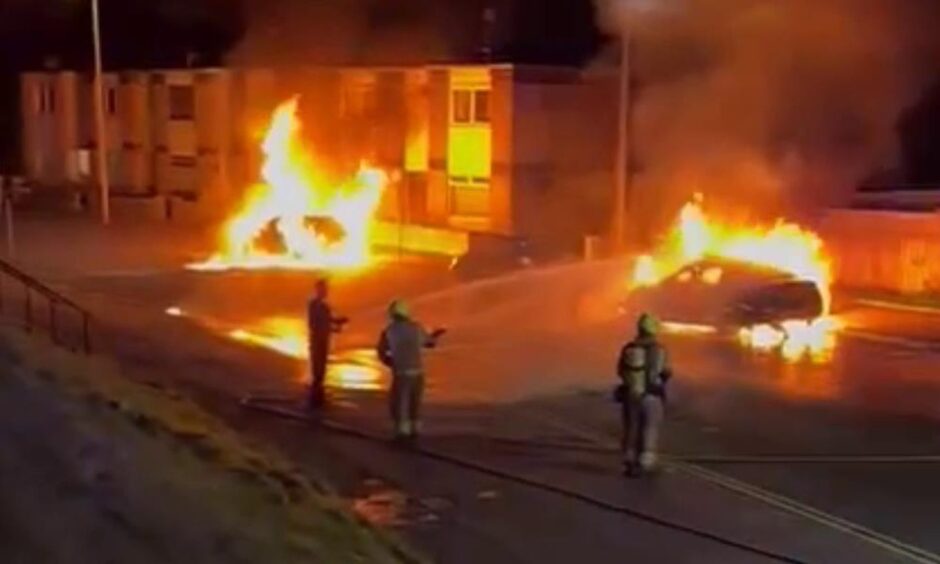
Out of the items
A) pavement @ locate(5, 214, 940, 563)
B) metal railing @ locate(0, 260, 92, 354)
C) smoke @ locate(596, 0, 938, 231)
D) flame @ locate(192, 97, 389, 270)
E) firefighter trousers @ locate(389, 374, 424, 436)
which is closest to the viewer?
pavement @ locate(5, 214, 940, 563)

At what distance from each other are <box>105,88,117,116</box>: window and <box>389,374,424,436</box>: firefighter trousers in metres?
45.0

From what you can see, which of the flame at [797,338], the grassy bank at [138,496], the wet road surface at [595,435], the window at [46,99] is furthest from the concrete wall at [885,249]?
the window at [46,99]

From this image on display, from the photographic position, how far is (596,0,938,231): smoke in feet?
113

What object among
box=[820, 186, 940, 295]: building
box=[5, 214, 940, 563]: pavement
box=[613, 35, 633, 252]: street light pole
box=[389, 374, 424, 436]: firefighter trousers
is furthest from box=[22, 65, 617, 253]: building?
box=[389, 374, 424, 436]: firefighter trousers

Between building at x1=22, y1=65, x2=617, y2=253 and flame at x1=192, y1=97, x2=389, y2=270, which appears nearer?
flame at x1=192, y1=97, x2=389, y2=270

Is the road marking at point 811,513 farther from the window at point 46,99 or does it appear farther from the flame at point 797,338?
the window at point 46,99

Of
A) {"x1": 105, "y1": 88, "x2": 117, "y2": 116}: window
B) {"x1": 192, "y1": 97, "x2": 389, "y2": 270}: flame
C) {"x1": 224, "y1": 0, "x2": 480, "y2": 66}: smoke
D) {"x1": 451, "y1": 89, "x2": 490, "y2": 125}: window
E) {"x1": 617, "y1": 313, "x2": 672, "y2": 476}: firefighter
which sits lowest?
{"x1": 192, "y1": 97, "x2": 389, "y2": 270}: flame

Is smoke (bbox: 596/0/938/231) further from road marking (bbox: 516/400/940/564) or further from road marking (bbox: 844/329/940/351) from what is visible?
road marking (bbox: 516/400/940/564)

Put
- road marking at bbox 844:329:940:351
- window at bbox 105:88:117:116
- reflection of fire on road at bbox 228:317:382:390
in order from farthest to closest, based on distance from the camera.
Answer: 1. window at bbox 105:88:117:116
2. road marking at bbox 844:329:940:351
3. reflection of fire on road at bbox 228:317:382:390

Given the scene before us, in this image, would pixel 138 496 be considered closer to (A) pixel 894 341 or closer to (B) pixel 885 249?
(A) pixel 894 341

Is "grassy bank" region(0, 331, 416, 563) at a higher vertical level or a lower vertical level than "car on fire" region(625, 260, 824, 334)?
higher

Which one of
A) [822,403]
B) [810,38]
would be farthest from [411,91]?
[822,403]

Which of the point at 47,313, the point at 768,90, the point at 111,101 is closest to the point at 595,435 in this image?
the point at 47,313

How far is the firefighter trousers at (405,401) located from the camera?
53.9ft
